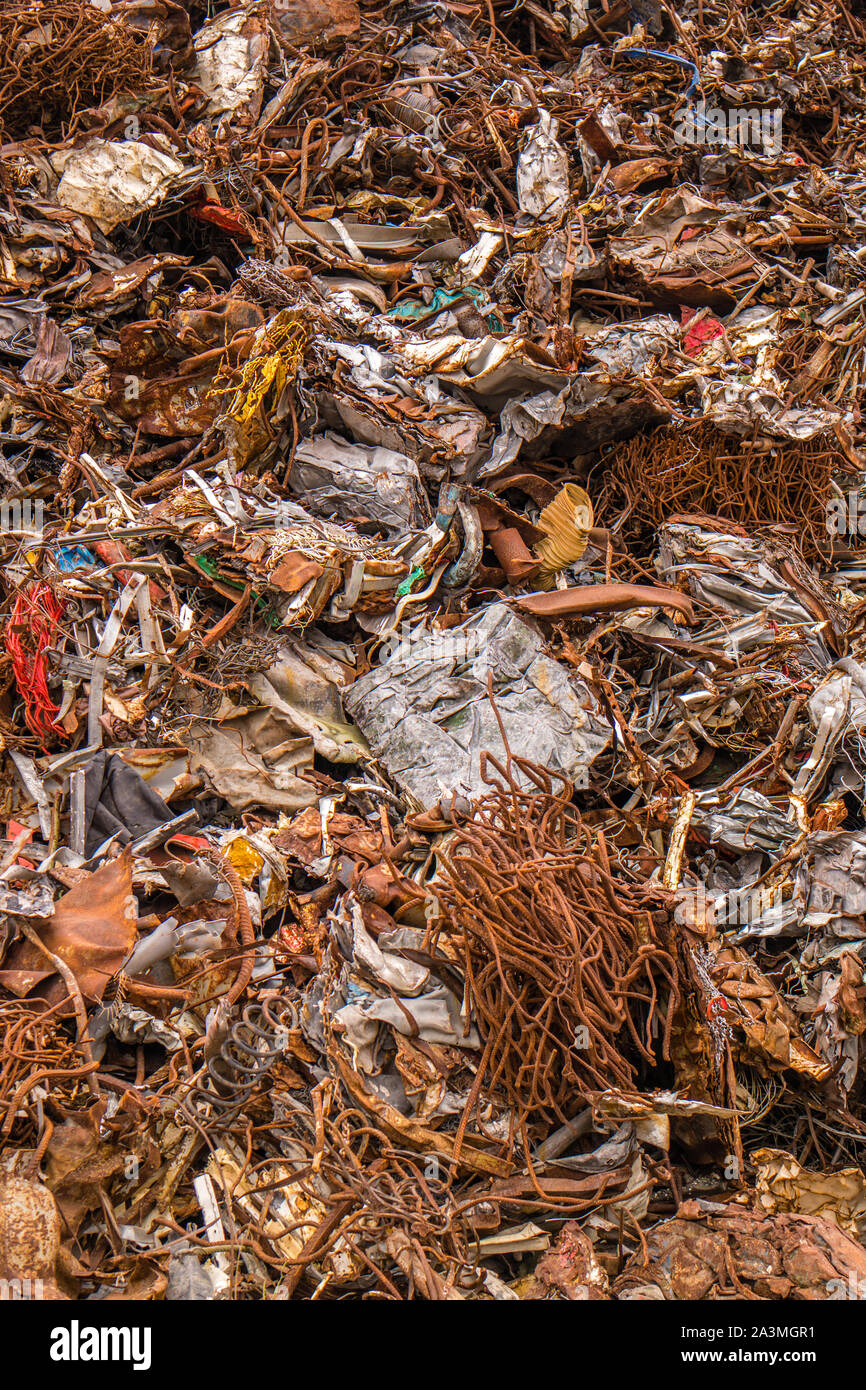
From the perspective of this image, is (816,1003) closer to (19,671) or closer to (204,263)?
(19,671)

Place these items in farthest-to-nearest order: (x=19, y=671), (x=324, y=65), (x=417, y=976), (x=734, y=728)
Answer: (x=324, y=65) → (x=734, y=728) → (x=19, y=671) → (x=417, y=976)

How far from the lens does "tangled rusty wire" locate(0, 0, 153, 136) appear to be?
4570mm

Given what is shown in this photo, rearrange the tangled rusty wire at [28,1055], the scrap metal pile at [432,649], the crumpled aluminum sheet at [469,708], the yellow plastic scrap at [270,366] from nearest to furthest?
the tangled rusty wire at [28,1055]
the scrap metal pile at [432,649]
the crumpled aluminum sheet at [469,708]
the yellow plastic scrap at [270,366]

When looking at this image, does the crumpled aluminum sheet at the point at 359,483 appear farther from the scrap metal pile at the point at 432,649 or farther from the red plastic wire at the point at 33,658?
the red plastic wire at the point at 33,658

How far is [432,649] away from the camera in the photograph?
11.8ft

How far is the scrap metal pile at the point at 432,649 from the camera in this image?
2.53m

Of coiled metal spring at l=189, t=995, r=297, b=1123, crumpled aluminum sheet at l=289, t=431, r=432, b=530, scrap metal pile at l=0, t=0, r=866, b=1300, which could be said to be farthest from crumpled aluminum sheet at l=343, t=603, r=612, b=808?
coiled metal spring at l=189, t=995, r=297, b=1123

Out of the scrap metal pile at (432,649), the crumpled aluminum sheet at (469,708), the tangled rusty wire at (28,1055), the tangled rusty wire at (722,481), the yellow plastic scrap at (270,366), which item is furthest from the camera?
the tangled rusty wire at (722,481)

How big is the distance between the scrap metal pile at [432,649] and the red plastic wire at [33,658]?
0.08 feet

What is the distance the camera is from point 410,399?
4.05 metres

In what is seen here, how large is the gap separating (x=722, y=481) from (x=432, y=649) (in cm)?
151

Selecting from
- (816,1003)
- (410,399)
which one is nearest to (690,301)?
(410,399)

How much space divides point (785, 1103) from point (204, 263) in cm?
413

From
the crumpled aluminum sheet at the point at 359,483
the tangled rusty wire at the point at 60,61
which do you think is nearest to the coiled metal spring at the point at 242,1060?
the crumpled aluminum sheet at the point at 359,483
